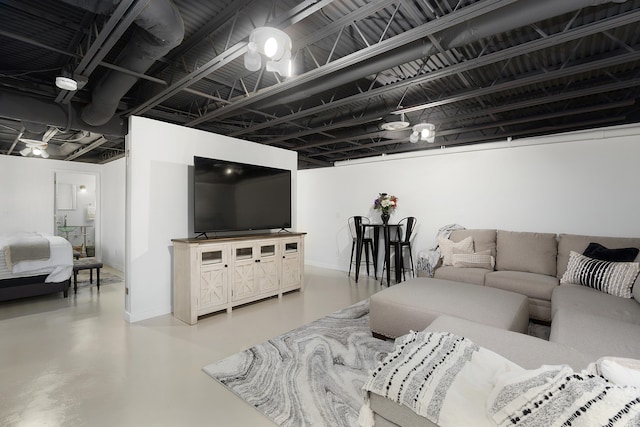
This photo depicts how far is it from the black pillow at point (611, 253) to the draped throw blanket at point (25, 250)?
7009 millimetres

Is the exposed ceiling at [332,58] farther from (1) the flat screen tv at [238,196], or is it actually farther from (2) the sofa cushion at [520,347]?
(2) the sofa cushion at [520,347]

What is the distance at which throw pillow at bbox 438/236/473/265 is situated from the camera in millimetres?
4324

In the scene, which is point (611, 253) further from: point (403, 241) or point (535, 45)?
point (403, 241)

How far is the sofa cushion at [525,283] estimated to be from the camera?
3299 millimetres

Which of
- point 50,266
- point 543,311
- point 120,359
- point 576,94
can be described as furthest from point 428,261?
point 50,266

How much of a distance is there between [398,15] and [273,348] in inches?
121

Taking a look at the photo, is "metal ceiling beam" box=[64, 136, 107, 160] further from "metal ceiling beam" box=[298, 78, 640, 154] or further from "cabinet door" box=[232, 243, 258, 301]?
"metal ceiling beam" box=[298, 78, 640, 154]

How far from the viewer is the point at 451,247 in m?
4.40

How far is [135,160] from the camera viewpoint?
3447 mm

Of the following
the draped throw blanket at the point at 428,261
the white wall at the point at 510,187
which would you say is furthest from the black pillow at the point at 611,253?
the draped throw blanket at the point at 428,261

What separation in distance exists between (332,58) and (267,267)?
9.25 feet

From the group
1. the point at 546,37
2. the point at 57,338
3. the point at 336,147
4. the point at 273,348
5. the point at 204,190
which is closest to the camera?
the point at 546,37

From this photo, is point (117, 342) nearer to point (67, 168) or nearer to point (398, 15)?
point (398, 15)

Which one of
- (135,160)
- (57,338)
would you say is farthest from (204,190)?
(57,338)
